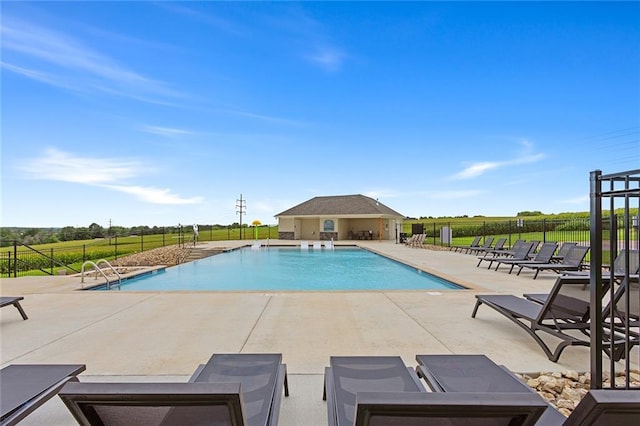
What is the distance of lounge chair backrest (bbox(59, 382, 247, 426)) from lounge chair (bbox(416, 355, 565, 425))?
156 cm

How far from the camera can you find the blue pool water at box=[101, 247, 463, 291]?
1000 cm

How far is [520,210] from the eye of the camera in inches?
1753

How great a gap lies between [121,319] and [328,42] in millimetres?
Answer: 15141

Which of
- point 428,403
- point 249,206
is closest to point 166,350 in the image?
point 428,403

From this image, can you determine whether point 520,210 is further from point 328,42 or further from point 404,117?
point 328,42

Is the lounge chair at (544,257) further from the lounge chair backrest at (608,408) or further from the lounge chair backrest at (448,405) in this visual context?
the lounge chair backrest at (448,405)

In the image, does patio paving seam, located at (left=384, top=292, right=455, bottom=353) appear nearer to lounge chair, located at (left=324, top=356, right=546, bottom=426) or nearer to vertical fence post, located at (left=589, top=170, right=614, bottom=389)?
vertical fence post, located at (left=589, top=170, right=614, bottom=389)

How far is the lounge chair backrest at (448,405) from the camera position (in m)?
1.13

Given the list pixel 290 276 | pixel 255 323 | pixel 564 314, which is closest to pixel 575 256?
pixel 564 314

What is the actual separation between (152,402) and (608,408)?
1.56 m

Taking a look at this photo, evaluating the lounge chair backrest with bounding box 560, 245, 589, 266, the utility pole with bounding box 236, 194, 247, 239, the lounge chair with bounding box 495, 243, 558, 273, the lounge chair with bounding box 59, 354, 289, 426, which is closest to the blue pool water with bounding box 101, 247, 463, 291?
the lounge chair with bounding box 495, 243, 558, 273

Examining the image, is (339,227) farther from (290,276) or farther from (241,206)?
(290,276)

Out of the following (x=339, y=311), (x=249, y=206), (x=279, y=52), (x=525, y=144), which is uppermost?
(x=279, y=52)

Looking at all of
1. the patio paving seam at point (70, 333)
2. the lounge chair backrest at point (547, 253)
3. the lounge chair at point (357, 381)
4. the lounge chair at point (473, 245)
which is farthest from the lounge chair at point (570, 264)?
the patio paving seam at point (70, 333)
